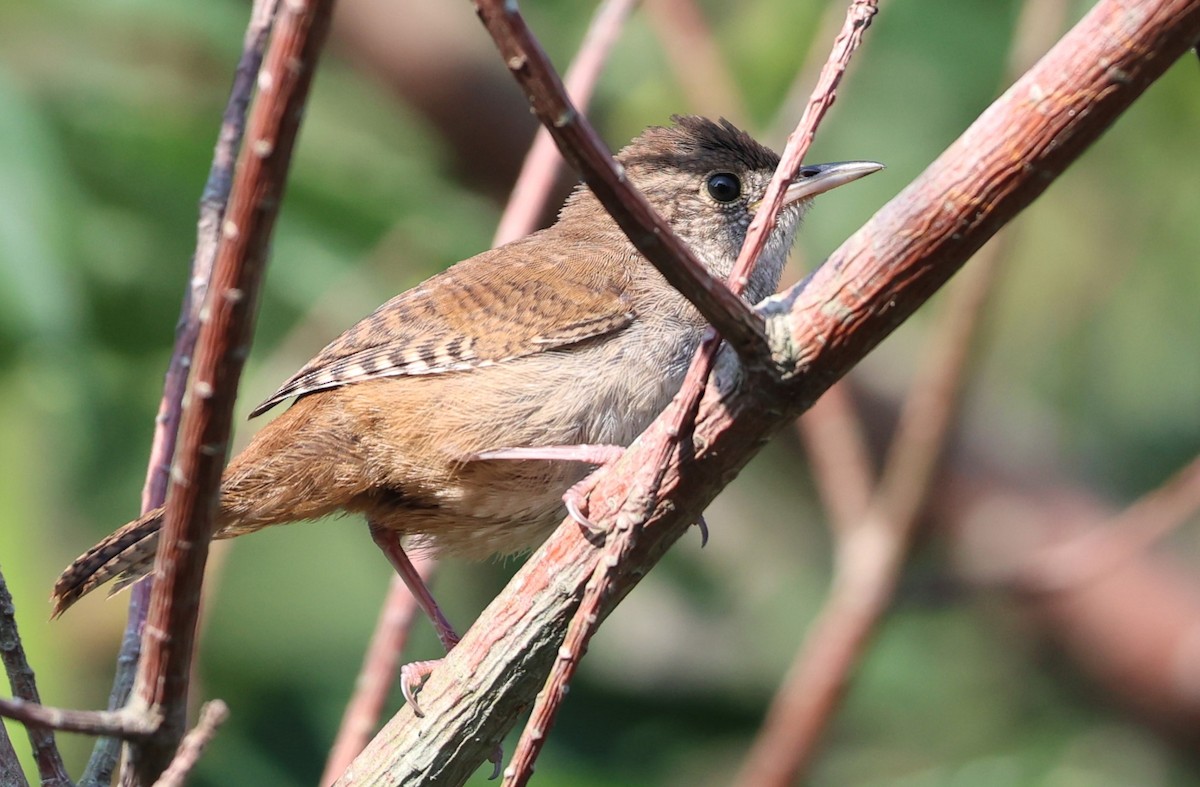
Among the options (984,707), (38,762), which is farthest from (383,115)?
(38,762)

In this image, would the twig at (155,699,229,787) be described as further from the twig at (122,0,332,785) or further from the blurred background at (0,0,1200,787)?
the blurred background at (0,0,1200,787)

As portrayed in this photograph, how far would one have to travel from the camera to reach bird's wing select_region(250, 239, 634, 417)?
3.12 meters

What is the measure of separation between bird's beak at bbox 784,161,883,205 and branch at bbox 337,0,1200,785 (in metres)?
1.18

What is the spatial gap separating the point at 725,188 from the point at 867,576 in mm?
1605

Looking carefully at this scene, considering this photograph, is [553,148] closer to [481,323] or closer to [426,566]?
[481,323]

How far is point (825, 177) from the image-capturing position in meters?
3.26

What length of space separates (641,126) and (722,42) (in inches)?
27.6

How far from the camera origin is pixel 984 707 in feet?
19.3

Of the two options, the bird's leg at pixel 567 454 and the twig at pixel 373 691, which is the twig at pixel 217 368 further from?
the twig at pixel 373 691

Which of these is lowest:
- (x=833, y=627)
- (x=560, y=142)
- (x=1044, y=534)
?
(x=1044, y=534)

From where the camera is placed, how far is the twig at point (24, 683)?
219 centimetres

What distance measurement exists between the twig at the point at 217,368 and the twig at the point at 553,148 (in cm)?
214

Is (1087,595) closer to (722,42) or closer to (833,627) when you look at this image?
(833,627)

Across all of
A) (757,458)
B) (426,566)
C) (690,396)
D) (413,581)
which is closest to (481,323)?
(413,581)
